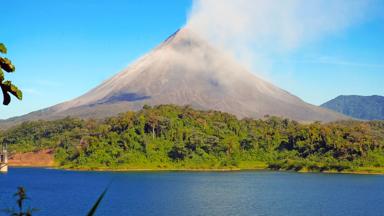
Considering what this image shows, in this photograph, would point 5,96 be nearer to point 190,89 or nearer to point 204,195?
point 204,195

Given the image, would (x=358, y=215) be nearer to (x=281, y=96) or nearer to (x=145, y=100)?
(x=145, y=100)

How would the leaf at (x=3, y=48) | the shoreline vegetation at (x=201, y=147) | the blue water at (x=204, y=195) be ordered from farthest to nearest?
the shoreline vegetation at (x=201, y=147) → the blue water at (x=204, y=195) → the leaf at (x=3, y=48)

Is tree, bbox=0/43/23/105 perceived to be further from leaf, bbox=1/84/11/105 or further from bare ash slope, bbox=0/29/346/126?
bare ash slope, bbox=0/29/346/126

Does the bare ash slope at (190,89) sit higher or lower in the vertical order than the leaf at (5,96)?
higher

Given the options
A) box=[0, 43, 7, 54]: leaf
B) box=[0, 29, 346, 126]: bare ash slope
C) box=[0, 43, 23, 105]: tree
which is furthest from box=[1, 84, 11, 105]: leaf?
box=[0, 29, 346, 126]: bare ash slope

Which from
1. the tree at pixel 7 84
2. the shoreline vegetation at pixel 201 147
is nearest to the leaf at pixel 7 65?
the tree at pixel 7 84

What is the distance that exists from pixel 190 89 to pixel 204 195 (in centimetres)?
10138

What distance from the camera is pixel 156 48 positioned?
6280 inches

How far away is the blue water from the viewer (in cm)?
2673

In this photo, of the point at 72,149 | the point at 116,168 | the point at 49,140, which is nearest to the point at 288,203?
the point at 116,168

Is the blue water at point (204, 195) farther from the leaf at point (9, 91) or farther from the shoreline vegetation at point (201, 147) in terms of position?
the leaf at point (9, 91)

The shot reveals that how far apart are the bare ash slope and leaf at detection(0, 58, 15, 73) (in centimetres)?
11457

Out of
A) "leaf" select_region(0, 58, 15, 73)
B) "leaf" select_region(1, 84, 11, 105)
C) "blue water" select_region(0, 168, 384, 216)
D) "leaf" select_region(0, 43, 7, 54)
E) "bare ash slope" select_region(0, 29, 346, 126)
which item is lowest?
"blue water" select_region(0, 168, 384, 216)

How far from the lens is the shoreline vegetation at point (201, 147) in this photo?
5669 cm
